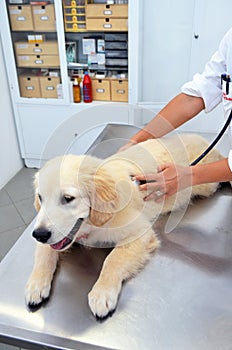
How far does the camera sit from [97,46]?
8.48 ft

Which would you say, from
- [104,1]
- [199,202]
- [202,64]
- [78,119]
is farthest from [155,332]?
[104,1]

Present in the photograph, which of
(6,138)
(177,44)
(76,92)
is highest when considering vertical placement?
(177,44)

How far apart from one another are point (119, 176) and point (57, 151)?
218mm

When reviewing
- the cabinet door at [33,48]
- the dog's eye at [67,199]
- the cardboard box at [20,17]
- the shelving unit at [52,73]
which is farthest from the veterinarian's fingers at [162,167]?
the cardboard box at [20,17]

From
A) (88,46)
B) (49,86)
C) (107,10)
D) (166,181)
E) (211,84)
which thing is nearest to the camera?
(166,181)

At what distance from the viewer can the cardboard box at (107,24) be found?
2384mm

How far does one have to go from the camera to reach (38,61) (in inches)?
105

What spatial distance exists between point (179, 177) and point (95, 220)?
279 millimetres

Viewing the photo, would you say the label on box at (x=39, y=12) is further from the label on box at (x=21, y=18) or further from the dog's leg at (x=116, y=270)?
the dog's leg at (x=116, y=270)

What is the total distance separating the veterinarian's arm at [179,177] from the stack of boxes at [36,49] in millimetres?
2010

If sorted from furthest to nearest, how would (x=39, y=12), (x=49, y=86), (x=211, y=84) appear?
(x=49, y=86) → (x=39, y=12) → (x=211, y=84)

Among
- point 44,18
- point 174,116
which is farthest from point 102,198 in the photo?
point 44,18

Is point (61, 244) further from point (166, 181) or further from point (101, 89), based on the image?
point (101, 89)

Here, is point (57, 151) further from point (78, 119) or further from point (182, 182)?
point (182, 182)
